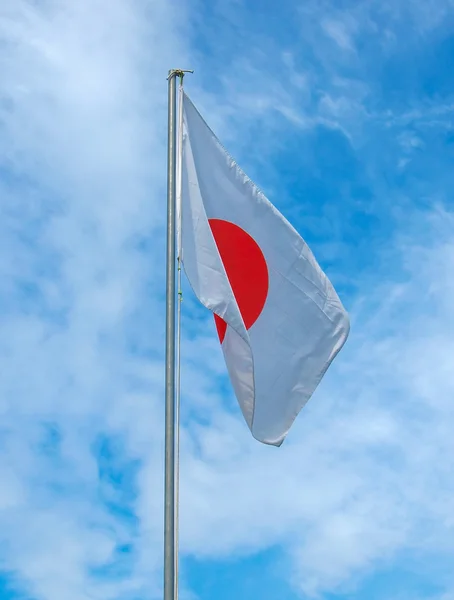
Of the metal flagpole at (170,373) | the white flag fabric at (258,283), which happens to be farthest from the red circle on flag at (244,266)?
the metal flagpole at (170,373)

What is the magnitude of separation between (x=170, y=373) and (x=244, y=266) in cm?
392

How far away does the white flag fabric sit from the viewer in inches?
540

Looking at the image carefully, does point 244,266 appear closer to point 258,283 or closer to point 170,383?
point 258,283

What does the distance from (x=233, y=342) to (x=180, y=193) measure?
2.64 m

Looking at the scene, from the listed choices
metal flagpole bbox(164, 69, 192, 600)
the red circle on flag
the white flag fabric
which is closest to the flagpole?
metal flagpole bbox(164, 69, 192, 600)

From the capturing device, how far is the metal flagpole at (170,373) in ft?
35.6

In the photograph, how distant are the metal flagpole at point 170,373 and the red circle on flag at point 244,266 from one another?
165 centimetres

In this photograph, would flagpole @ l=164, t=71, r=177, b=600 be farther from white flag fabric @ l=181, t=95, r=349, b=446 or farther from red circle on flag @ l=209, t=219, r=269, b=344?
red circle on flag @ l=209, t=219, r=269, b=344

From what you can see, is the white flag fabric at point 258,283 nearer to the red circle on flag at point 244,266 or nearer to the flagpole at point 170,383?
the red circle on flag at point 244,266

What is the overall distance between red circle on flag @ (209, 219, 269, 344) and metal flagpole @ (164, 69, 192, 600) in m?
1.65

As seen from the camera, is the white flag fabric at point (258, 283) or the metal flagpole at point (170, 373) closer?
the metal flagpole at point (170, 373)

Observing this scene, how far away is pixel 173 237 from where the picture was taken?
13117 mm

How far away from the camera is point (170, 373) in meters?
12.0

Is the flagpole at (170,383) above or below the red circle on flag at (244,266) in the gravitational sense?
below
